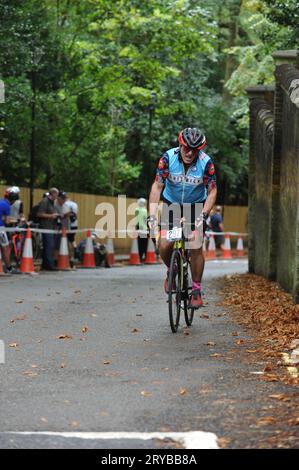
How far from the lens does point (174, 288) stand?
11.2 meters

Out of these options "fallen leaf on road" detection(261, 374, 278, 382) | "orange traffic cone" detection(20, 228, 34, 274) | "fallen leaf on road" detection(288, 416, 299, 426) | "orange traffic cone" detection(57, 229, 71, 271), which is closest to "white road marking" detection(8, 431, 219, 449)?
"fallen leaf on road" detection(288, 416, 299, 426)

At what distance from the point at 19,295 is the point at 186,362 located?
25.0 ft

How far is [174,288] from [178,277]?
25cm

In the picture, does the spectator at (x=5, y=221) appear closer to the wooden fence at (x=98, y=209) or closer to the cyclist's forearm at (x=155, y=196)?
the wooden fence at (x=98, y=209)

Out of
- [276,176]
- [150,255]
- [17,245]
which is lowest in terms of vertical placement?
[150,255]

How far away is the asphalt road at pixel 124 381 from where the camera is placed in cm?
617

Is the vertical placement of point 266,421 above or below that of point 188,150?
below

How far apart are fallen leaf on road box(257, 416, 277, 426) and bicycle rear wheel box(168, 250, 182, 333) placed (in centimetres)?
437

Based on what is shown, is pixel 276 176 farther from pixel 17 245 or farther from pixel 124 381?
pixel 124 381

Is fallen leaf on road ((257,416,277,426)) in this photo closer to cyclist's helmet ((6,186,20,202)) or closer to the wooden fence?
cyclist's helmet ((6,186,20,202))

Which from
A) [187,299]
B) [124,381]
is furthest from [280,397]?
[187,299]

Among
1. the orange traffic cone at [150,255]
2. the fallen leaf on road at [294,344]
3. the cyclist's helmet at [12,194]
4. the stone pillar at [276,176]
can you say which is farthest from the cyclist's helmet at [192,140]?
the orange traffic cone at [150,255]

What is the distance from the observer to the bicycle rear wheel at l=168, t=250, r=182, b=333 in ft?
36.0
